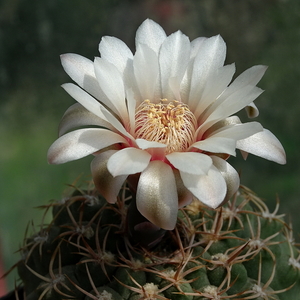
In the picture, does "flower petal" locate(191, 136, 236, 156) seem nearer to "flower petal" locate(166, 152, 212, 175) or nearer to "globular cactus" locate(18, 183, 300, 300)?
"flower petal" locate(166, 152, 212, 175)

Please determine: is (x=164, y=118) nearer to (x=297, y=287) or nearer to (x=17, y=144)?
(x=297, y=287)

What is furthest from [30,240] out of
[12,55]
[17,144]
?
[12,55]

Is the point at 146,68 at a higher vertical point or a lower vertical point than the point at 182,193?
higher

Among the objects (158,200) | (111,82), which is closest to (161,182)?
(158,200)

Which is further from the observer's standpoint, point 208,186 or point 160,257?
point 160,257

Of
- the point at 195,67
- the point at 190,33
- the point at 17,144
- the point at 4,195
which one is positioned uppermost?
the point at 195,67

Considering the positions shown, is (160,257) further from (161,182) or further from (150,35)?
(150,35)

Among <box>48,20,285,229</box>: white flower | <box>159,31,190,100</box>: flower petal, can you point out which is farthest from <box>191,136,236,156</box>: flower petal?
<box>159,31,190,100</box>: flower petal
